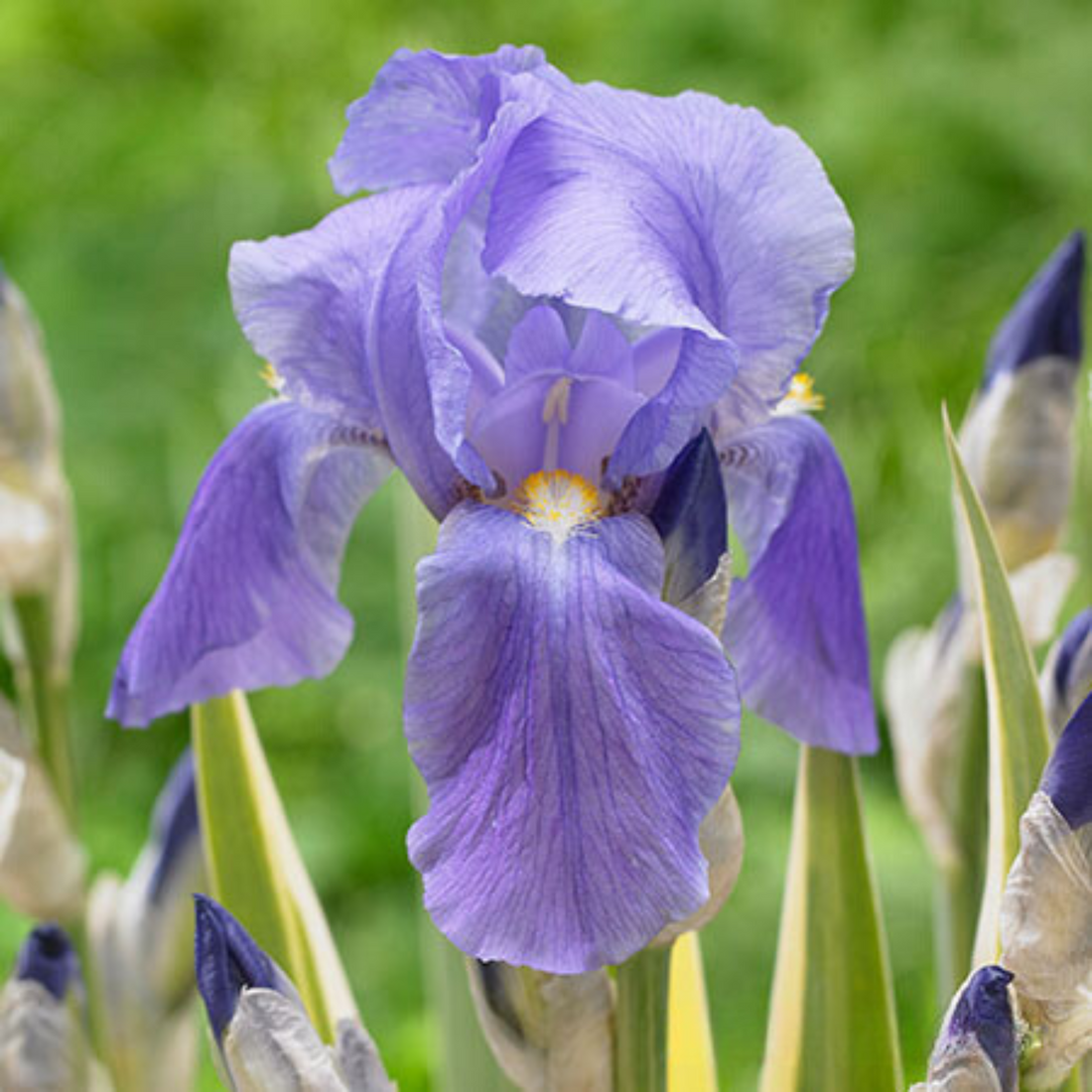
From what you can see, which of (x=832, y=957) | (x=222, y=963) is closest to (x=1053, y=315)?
(x=832, y=957)

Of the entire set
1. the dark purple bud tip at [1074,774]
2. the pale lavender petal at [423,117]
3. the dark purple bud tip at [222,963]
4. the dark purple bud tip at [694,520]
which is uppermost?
the pale lavender petal at [423,117]

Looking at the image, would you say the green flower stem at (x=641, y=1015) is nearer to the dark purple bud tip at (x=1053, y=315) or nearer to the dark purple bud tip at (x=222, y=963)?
the dark purple bud tip at (x=222, y=963)

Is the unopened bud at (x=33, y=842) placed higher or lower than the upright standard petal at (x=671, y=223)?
lower

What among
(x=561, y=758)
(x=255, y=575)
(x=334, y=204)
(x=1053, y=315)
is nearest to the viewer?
(x=561, y=758)

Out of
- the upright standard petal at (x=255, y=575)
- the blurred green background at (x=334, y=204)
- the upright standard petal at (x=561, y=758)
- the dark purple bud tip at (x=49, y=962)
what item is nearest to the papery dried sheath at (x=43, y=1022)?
the dark purple bud tip at (x=49, y=962)

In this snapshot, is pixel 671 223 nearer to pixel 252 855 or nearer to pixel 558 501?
pixel 558 501

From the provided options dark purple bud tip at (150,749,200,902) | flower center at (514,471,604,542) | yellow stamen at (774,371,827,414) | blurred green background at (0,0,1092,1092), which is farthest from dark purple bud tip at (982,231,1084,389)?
blurred green background at (0,0,1092,1092)

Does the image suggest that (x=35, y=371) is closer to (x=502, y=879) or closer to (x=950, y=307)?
(x=502, y=879)
